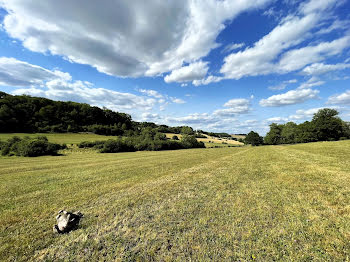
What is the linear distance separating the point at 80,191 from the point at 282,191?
1052 cm

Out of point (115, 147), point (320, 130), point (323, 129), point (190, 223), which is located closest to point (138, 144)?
point (115, 147)

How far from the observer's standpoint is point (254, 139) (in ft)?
242

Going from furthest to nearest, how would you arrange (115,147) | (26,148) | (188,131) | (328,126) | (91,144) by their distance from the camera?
(188,131) < (328,126) < (91,144) < (115,147) < (26,148)

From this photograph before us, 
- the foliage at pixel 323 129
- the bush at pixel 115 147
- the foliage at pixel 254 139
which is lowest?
the bush at pixel 115 147

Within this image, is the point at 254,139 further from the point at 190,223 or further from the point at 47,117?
the point at 47,117

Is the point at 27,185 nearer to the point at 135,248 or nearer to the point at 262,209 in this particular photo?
the point at 135,248

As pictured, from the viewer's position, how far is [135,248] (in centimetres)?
367

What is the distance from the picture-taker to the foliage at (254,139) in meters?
73.2

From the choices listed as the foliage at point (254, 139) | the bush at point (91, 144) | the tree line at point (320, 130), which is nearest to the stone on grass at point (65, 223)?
the bush at point (91, 144)

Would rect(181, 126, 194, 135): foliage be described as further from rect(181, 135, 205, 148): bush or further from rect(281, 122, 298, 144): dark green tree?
rect(281, 122, 298, 144): dark green tree

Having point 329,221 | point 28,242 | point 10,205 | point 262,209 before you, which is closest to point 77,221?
point 28,242

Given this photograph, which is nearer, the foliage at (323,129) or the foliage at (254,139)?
the foliage at (323,129)

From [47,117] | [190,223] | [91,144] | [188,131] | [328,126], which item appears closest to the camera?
[190,223]

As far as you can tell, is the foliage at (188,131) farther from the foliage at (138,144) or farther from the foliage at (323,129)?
the foliage at (323,129)
